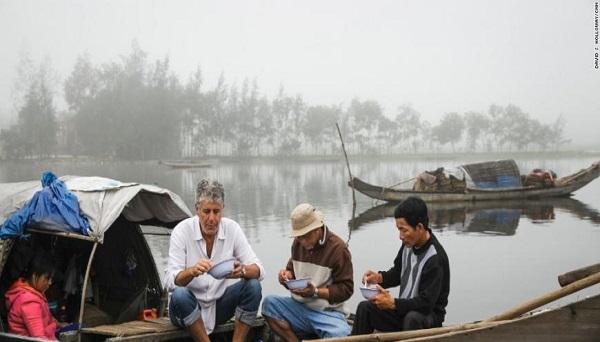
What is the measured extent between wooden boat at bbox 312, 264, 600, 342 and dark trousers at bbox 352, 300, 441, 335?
13.9 inches

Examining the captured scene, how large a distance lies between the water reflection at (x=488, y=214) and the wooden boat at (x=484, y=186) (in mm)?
264

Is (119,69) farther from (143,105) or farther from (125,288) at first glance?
(125,288)

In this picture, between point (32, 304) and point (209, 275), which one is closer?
point (209, 275)

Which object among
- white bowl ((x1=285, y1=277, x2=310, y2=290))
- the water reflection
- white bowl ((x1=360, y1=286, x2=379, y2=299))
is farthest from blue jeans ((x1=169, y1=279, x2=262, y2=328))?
the water reflection

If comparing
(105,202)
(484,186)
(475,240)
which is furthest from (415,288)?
(484,186)

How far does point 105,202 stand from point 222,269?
115cm

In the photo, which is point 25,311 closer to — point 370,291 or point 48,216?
point 48,216

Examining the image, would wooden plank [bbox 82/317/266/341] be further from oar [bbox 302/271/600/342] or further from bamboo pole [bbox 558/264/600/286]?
bamboo pole [bbox 558/264/600/286]

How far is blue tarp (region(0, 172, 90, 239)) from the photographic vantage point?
431 centimetres

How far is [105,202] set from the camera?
14.7ft

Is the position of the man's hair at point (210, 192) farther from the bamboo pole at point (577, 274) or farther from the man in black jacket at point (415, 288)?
the bamboo pole at point (577, 274)

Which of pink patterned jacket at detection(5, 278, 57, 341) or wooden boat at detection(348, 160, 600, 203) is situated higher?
pink patterned jacket at detection(5, 278, 57, 341)

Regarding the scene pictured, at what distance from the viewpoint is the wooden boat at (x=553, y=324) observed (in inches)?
108

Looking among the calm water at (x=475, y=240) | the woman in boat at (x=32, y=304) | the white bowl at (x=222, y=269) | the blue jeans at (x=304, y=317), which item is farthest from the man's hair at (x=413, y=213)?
the calm water at (x=475, y=240)
